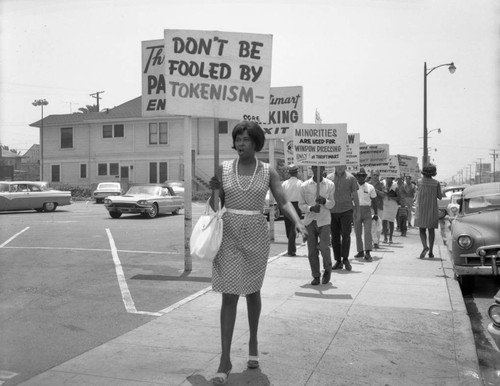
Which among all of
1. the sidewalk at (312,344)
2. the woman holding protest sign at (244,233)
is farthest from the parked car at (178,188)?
the woman holding protest sign at (244,233)

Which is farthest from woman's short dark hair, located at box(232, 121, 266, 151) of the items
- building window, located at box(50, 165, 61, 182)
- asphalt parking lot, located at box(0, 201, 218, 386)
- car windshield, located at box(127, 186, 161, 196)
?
building window, located at box(50, 165, 61, 182)

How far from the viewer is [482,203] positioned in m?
8.98

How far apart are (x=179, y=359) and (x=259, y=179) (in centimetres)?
162

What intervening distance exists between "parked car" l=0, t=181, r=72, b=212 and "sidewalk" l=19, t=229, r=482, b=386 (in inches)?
731

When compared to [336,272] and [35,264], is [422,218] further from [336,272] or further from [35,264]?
[35,264]

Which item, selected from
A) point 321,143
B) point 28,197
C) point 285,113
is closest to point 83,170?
point 28,197

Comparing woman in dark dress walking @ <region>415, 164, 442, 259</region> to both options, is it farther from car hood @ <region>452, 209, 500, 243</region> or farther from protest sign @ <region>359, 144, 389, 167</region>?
protest sign @ <region>359, 144, 389, 167</region>

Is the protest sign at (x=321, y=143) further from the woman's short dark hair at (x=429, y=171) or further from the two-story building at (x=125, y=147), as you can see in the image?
the two-story building at (x=125, y=147)

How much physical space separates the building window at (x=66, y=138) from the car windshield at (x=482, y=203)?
38721 millimetres

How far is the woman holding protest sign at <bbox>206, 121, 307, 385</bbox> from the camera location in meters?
4.13

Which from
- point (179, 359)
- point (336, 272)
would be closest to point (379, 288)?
point (336, 272)

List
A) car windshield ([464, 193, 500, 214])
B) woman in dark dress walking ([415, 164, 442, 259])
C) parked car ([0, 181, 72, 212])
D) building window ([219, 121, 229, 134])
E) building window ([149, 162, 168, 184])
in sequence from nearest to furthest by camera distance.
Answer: car windshield ([464, 193, 500, 214]) < woman in dark dress walking ([415, 164, 442, 259]) < parked car ([0, 181, 72, 212]) < building window ([219, 121, 229, 134]) < building window ([149, 162, 168, 184])

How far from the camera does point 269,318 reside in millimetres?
5824

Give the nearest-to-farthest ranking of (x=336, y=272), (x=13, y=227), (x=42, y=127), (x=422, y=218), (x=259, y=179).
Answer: (x=259, y=179) → (x=336, y=272) → (x=422, y=218) → (x=13, y=227) → (x=42, y=127)
